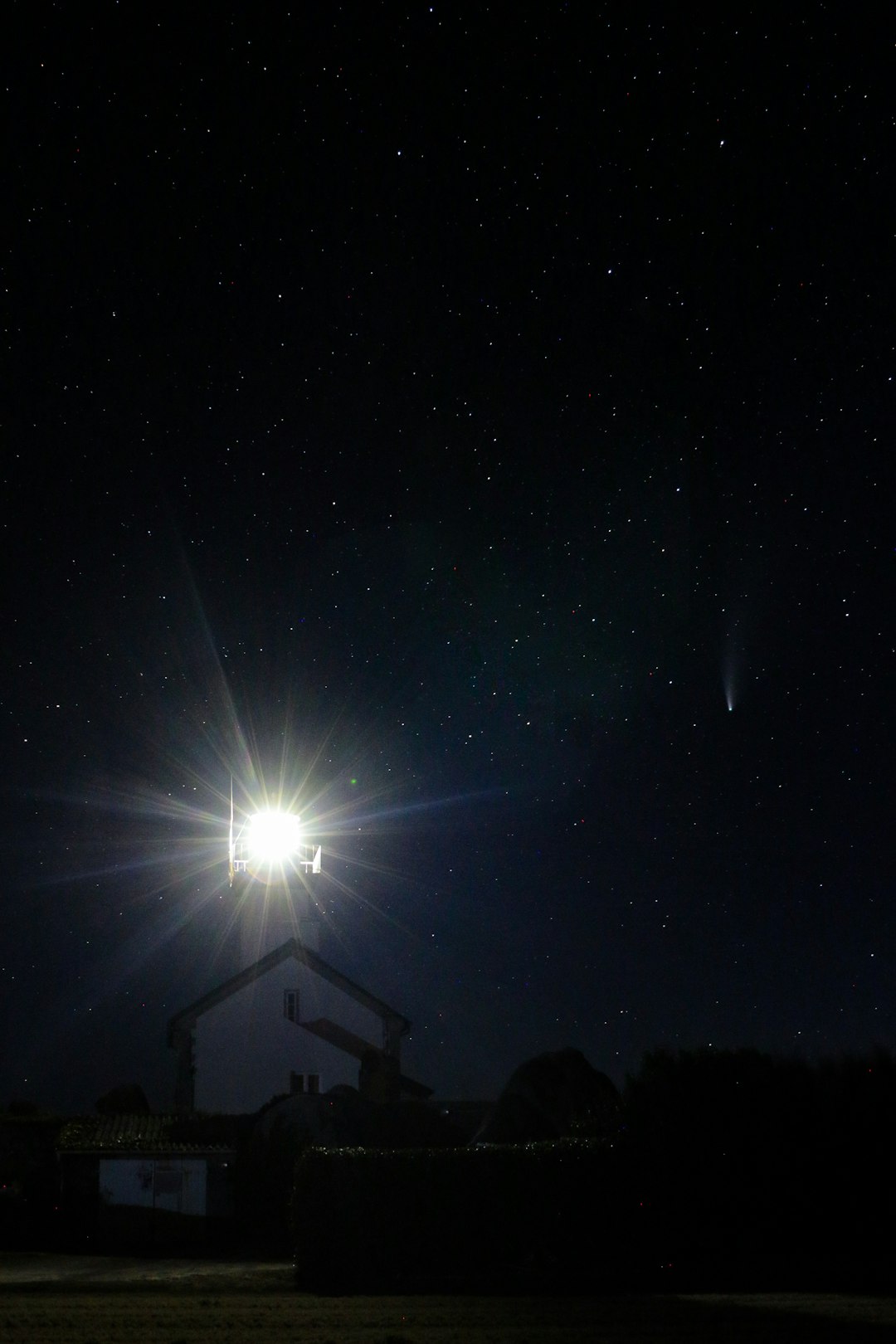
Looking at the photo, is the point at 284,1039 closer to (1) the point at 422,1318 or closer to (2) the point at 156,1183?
(2) the point at 156,1183

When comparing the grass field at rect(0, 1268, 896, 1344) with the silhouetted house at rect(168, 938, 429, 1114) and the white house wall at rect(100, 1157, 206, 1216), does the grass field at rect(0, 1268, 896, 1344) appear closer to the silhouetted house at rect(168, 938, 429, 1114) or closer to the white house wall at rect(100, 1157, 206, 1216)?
the white house wall at rect(100, 1157, 206, 1216)

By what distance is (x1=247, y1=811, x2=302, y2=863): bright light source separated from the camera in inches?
1833

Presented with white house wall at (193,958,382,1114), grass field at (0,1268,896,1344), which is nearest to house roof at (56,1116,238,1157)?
white house wall at (193,958,382,1114)

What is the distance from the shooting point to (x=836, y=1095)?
21.9 meters

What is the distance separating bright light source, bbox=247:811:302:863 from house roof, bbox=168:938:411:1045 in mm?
6101

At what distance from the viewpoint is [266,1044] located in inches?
1539

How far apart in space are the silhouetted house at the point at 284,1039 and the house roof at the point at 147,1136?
5380 mm

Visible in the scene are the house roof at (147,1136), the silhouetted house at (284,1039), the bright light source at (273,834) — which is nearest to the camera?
the house roof at (147,1136)

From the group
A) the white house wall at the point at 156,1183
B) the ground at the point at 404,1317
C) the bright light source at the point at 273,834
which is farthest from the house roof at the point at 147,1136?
the bright light source at the point at 273,834

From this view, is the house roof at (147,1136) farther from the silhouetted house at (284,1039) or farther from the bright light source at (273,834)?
the bright light source at (273,834)

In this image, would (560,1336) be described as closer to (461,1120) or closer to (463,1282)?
(463,1282)

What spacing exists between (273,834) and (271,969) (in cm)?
744

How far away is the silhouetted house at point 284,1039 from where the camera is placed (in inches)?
1519

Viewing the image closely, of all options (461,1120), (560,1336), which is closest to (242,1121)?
(461,1120)
